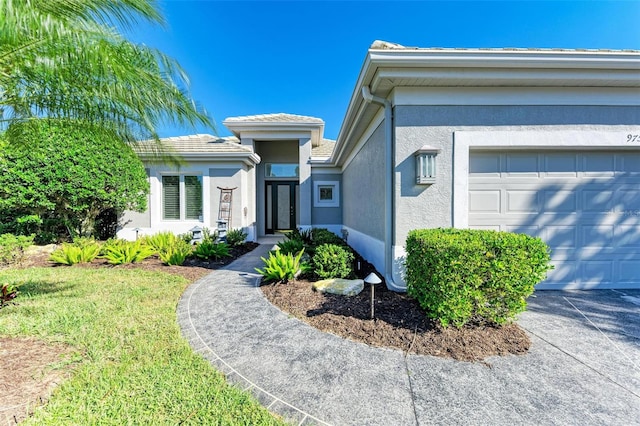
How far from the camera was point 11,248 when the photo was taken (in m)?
7.23

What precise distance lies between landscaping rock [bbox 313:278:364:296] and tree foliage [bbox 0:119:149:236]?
6.93 m

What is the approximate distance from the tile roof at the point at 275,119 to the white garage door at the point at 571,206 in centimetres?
→ 887

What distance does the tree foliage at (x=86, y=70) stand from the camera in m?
2.62

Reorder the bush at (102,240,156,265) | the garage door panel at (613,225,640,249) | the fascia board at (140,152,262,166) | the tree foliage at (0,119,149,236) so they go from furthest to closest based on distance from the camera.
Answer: the fascia board at (140,152,262,166) < the tree foliage at (0,119,149,236) < the bush at (102,240,156,265) < the garage door panel at (613,225,640,249)

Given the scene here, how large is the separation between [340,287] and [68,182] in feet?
31.2

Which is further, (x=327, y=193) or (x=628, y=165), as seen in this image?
(x=327, y=193)

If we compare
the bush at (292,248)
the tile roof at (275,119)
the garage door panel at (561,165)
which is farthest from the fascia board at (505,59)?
the tile roof at (275,119)

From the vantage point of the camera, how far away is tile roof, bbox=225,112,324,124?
11953 millimetres

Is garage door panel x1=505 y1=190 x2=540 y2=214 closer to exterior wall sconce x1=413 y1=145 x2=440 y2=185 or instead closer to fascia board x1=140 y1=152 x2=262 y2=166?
exterior wall sconce x1=413 y1=145 x2=440 y2=185

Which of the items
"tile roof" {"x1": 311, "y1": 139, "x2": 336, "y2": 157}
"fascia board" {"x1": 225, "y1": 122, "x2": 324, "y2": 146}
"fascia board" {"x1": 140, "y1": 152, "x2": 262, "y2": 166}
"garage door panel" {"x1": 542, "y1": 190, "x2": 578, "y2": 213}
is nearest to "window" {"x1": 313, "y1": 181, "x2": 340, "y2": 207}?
"tile roof" {"x1": 311, "y1": 139, "x2": 336, "y2": 157}

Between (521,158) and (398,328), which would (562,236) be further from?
(398,328)

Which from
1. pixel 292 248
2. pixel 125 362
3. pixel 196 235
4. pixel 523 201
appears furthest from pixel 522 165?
pixel 196 235

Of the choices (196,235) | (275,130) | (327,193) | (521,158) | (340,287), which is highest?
(275,130)

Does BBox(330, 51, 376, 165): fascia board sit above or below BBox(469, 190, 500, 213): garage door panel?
above
